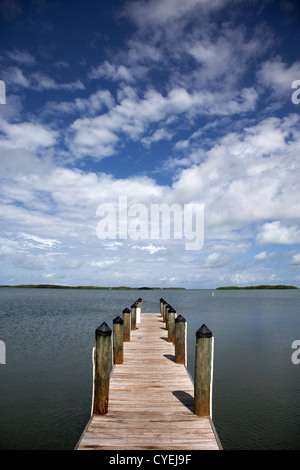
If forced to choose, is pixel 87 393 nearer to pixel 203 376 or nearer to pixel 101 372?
pixel 101 372

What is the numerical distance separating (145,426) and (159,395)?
5.43 feet

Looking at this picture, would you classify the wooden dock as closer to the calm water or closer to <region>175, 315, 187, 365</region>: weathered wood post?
<region>175, 315, 187, 365</region>: weathered wood post

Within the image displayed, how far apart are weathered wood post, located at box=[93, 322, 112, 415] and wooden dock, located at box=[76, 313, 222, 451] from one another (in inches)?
8.1

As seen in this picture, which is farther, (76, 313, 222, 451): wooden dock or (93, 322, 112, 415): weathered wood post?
(93, 322, 112, 415): weathered wood post

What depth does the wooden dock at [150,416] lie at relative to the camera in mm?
5137

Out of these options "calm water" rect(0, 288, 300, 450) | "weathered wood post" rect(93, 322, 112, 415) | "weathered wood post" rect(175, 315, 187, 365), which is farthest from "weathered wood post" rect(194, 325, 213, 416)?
"weathered wood post" rect(175, 315, 187, 365)

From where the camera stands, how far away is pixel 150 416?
20.2 ft

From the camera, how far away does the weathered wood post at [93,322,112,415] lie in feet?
20.3

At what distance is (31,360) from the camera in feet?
53.0

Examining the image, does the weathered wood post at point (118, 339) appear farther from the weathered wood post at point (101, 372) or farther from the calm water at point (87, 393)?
the weathered wood post at point (101, 372)

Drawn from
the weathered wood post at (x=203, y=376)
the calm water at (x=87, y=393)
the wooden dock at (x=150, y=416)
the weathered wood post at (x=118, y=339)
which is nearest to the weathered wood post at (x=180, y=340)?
the wooden dock at (x=150, y=416)

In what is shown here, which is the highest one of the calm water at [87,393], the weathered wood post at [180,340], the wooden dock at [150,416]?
the weathered wood post at [180,340]

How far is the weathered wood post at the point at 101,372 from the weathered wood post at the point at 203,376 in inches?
75.5

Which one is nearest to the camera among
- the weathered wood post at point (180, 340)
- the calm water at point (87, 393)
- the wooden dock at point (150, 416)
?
the wooden dock at point (150, 416)
